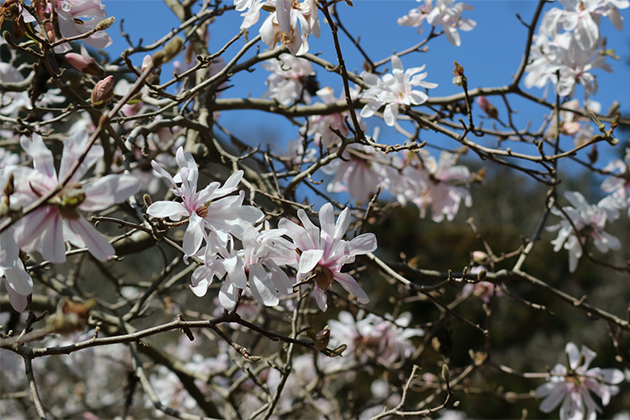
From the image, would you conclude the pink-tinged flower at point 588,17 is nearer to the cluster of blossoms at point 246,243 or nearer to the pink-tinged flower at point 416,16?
the pink-tinged flower at point 416,16

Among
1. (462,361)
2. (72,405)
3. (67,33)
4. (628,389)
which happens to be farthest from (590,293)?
(67,33)

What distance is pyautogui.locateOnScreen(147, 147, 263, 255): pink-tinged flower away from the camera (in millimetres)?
720

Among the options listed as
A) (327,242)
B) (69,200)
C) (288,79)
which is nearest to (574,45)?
(288,79)

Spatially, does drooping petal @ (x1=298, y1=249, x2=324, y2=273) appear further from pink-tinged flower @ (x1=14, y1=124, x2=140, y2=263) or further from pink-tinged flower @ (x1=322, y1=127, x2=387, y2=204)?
pink-tinged flower @ (x1=322, y1=127, x2=387, y2=204)

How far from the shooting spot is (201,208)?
769 mm

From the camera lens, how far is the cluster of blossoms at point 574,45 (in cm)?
140

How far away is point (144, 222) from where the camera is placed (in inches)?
32.9

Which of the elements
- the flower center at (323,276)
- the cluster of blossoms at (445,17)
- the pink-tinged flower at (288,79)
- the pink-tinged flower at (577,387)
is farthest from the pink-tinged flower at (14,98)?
the pink-tinged flower at (577,387)

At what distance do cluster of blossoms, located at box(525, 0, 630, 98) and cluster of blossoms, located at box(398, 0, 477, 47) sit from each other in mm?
227

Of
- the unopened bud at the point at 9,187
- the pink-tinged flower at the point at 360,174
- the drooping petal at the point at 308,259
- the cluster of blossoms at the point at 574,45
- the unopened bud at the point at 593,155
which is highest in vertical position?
the cluster of blossoms at the point at 574,45

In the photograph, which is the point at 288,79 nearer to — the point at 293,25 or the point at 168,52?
the point at 293,25

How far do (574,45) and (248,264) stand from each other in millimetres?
1224

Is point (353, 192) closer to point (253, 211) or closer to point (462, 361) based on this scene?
point (253, 211)

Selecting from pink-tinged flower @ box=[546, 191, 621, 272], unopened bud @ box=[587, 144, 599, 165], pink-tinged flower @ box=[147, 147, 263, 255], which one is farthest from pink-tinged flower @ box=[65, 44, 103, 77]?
unopened bud @ box=[587, 144, 599, 165]
